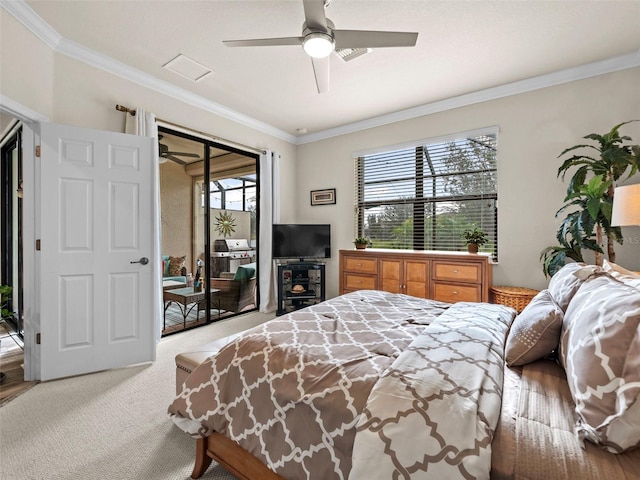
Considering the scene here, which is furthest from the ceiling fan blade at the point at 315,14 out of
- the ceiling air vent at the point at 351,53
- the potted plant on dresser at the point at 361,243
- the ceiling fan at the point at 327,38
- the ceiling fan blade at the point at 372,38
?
the potted plant on dresser at the point at 361,243

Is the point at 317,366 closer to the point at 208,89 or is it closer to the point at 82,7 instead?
the point at 82,7

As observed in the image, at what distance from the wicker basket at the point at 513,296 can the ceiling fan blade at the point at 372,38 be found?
2.49 metres

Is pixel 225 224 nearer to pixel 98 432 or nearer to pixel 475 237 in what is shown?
pixel 98 432

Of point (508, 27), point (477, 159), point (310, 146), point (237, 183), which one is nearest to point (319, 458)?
point (508, 27)

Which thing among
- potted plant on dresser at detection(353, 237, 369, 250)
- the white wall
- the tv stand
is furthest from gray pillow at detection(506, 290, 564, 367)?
the tv stand

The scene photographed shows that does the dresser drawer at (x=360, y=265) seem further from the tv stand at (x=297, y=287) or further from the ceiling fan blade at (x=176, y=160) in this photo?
the ceiling fan blade at (x=176, y=160)

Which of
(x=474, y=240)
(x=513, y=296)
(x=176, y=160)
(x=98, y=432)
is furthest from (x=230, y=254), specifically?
(x=513, y=296)

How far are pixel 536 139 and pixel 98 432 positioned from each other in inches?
177

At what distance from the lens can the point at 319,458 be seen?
3.55ft

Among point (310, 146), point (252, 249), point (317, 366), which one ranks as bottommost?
point (317, 366)

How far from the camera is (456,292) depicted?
3.27m

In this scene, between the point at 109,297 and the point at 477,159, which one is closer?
the point at 109,297

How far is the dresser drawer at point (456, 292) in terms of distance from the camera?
3.17m

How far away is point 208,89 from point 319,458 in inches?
144
